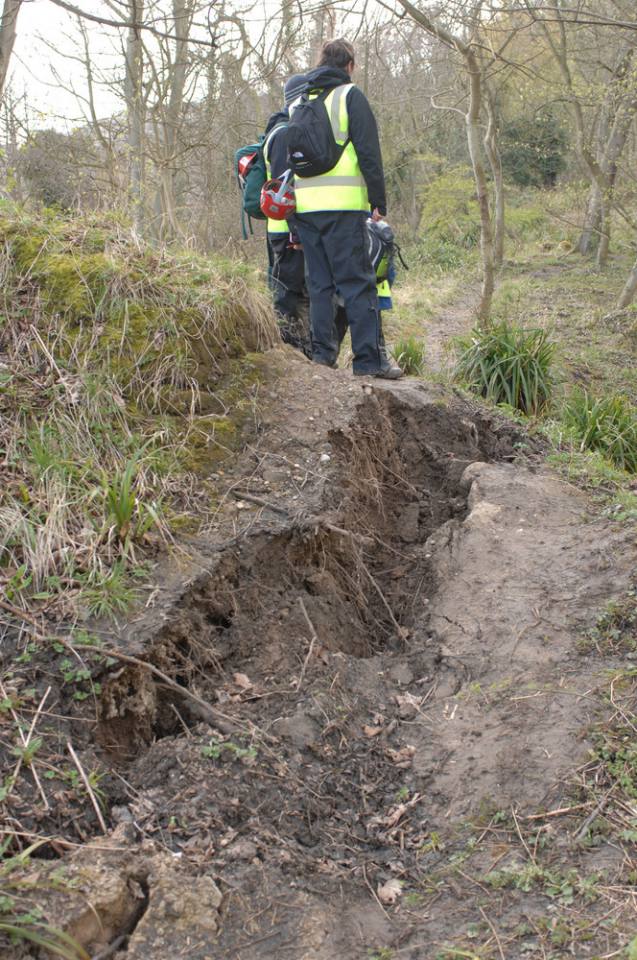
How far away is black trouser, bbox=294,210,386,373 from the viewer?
5.47 m

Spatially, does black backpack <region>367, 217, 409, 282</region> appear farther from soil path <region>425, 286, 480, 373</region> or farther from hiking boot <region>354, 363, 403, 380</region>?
soil path <region>425, 286, 480, 373</region>

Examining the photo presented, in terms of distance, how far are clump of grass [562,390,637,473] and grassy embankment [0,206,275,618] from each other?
291 centimetres

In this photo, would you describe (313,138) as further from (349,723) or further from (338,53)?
(349,723)

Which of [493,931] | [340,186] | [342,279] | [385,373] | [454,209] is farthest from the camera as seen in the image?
[454,209]

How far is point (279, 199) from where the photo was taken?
5.63 m

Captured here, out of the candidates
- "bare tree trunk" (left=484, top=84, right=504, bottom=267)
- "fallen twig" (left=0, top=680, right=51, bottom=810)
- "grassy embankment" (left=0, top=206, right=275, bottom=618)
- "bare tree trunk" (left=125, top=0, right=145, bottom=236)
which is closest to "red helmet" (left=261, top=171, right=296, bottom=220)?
"grassy embankment" (left=0, top=206, right=275, bottom=618)

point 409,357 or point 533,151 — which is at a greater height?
point 533,151

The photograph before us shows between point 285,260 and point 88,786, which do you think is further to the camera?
point 285,260

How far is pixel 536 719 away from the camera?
317 centimetres

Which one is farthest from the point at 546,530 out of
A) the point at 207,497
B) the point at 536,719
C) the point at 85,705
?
the point at 85,705

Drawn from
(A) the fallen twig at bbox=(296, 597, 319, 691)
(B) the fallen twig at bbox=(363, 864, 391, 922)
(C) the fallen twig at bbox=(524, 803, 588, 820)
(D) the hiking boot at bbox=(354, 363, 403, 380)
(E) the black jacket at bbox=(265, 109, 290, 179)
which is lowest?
(B) the fallen twig at bbox=(363, 864, 391, 922)

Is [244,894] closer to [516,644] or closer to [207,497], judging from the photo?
[516,644]

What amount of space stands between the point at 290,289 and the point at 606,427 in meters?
2.81

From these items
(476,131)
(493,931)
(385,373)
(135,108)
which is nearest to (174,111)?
(135,108)
